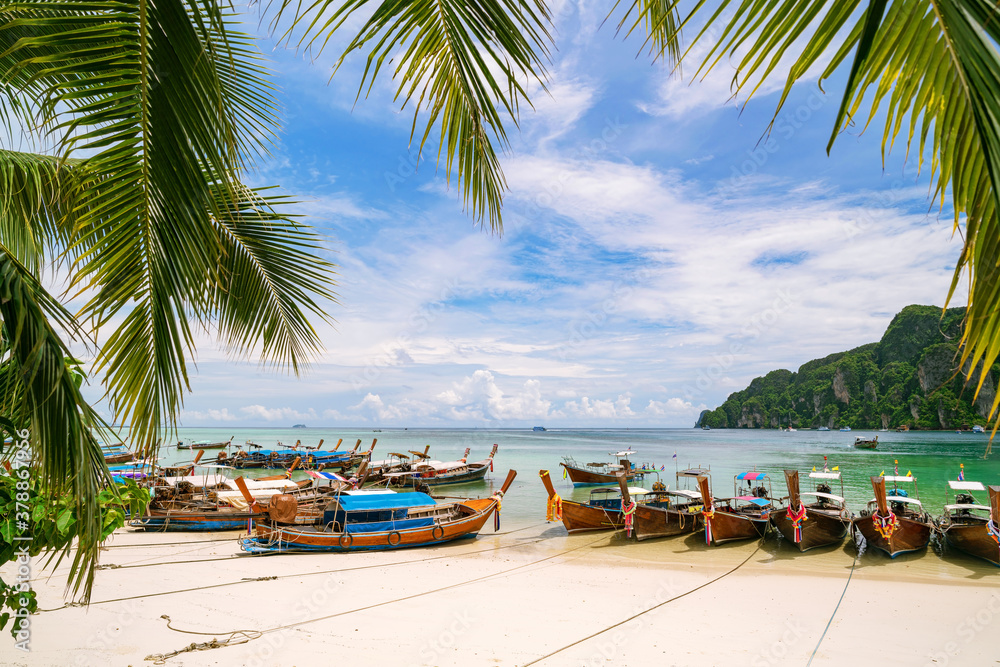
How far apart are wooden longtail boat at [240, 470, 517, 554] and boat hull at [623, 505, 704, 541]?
5.44 meters

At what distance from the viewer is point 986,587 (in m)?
12.9

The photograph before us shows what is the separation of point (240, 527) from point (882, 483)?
69.8 ft

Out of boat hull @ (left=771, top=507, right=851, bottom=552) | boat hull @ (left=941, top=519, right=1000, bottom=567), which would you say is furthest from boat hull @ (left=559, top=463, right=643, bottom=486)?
boat hull @ (left=941, top=519, right=1000, bottom=567)

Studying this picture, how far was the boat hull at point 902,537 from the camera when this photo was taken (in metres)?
15.4

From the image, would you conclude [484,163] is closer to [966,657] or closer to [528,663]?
[528,663]

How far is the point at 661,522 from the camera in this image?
59.9 ft

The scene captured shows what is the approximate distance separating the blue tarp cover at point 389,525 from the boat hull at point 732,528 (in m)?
9.35

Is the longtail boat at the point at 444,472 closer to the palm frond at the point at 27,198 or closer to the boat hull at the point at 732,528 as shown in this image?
the boat hull at the point at 732,528

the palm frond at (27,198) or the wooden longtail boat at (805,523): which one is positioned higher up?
the palm frond at (27,198)

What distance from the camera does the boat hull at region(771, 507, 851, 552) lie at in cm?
1644

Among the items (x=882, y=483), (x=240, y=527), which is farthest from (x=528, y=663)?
(x=240, y=527)

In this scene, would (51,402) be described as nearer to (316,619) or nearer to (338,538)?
(316,619)

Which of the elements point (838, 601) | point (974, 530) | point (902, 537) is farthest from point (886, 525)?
point (838, 601)

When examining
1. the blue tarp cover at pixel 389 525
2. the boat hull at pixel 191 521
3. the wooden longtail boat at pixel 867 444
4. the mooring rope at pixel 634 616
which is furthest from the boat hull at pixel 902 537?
the wooden longtail boat at pixel 867 444
